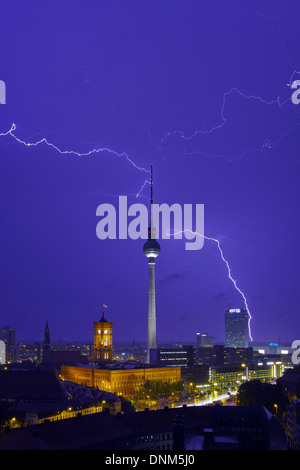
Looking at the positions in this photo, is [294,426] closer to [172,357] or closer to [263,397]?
[263,397]

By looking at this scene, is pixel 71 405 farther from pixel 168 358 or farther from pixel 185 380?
pixel 168 358

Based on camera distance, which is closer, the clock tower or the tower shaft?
the clock tower

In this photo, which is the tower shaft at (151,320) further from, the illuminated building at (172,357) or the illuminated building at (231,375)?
the illuminated building at (231,375)

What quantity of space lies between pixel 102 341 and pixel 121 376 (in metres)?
22.8

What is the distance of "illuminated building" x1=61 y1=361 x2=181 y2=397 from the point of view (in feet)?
376

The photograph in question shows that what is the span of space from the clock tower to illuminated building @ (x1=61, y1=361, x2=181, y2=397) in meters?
8.73

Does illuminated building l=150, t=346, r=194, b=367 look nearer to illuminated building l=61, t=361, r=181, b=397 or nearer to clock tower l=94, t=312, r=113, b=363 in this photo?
clock tower l=94, t=312, r=113, b=363

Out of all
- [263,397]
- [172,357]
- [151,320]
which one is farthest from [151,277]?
[263,397]

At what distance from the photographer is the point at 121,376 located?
4564 inches

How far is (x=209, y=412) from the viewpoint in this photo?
186 feet

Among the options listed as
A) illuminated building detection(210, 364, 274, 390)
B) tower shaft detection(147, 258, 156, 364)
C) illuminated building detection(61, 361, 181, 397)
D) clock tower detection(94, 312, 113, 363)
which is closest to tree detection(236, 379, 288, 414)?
illuminated building detection(61, 361, 181, 397)
